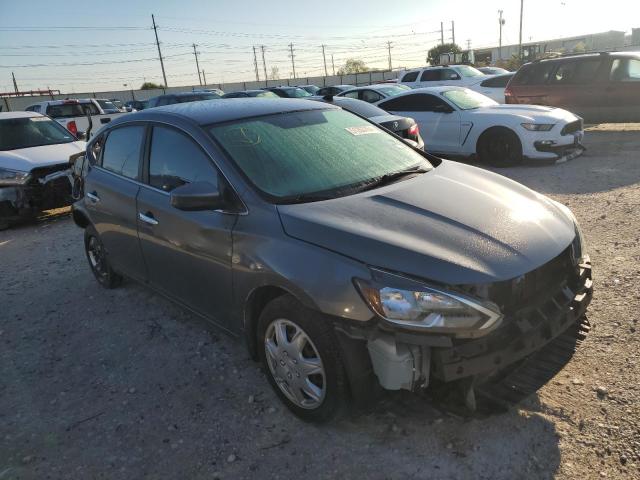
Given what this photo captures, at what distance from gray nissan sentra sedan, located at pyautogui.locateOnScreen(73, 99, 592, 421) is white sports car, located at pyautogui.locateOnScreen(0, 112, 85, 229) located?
4612 mm

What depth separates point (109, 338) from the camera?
13.1 feet

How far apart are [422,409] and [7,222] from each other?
7.44 meters

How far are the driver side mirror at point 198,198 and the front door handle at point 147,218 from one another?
759 mm

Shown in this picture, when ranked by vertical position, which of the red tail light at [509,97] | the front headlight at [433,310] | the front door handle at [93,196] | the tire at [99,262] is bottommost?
the tire at [99,262]

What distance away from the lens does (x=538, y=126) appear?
8.74m

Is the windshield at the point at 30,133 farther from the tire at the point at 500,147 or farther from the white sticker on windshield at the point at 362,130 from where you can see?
the tire at the point at 500,147

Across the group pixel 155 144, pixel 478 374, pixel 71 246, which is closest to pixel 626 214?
pixel 478 374

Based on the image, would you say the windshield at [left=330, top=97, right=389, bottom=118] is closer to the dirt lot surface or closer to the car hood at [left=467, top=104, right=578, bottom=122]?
the car hood at [left=467, top=104, right=578, bottom=122]

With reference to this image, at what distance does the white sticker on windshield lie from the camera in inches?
146

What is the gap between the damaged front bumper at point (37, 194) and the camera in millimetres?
7461

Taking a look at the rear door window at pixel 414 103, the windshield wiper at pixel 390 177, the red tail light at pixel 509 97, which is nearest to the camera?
the windshield wiper at pixel 390 177

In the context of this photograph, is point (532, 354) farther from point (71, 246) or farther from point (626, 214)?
point (71, 246)

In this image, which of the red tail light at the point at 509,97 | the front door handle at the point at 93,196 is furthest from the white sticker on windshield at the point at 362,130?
the red tail light at the point at 509,97

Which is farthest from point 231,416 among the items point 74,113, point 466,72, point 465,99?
point 466,72
